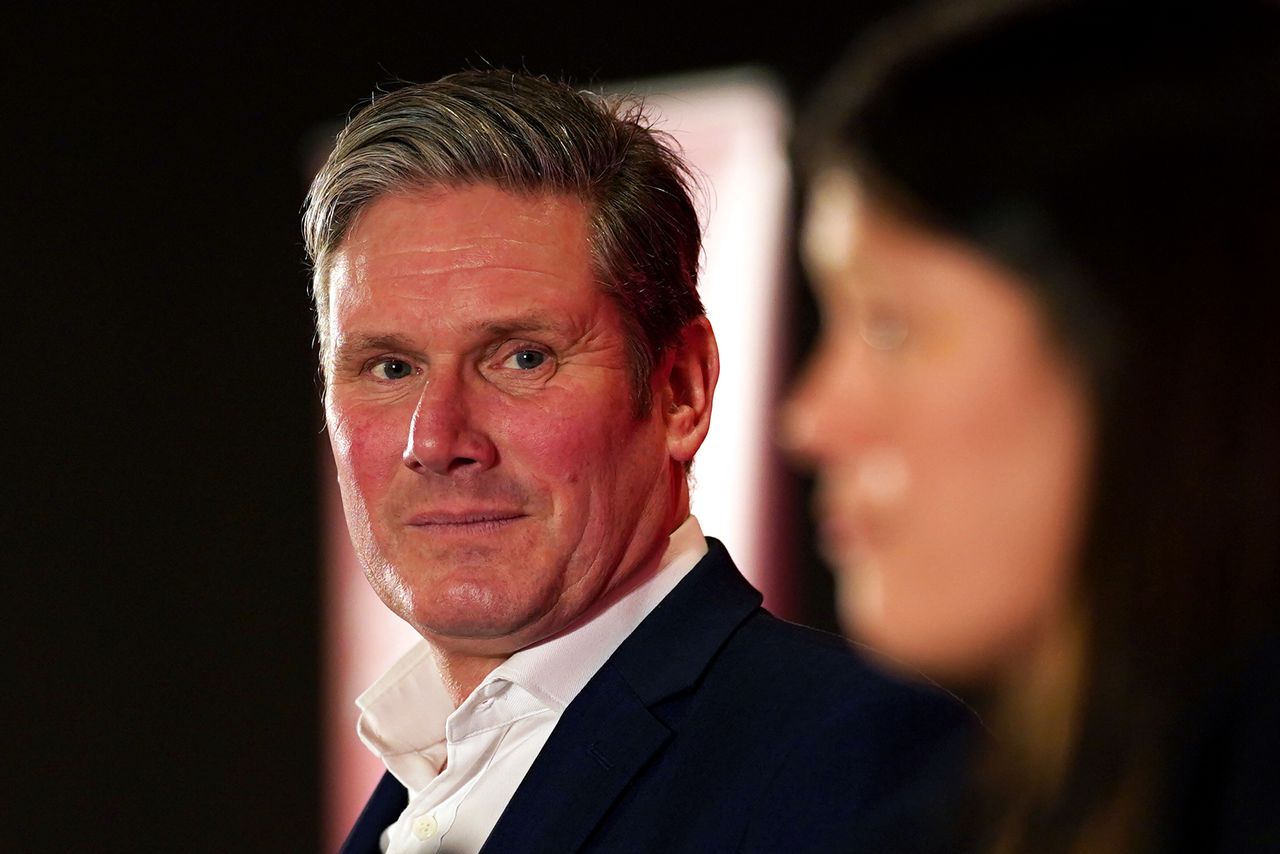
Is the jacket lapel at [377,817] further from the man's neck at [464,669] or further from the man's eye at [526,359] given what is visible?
the man's eye at [526,359]

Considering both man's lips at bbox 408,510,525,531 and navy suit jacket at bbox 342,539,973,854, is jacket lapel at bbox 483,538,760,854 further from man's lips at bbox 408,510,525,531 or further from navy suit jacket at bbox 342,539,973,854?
man's lips at bbox 408,510,525,531

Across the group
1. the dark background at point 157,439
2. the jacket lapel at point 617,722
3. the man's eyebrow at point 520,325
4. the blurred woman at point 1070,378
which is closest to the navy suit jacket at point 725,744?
the jacket lapel at point 617,722

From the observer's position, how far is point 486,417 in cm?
178

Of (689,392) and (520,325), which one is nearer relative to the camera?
(520,325)

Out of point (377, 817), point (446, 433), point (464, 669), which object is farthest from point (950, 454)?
point (377, 817)

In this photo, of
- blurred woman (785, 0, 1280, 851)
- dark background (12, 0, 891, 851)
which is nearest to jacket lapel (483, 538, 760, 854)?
blurred woman (785, 0, 1280, 851)

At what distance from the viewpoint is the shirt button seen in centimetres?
177

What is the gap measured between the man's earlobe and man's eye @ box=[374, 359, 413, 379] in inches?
12.4

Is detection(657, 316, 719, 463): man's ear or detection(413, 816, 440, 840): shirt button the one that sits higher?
detection(657, 316, 719, 463): man's ear

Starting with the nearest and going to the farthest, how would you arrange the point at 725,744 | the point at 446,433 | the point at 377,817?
the point at 725,744
the point at 446,433
the point at 377,817

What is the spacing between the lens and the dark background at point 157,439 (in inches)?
167

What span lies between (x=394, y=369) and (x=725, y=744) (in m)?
0.57

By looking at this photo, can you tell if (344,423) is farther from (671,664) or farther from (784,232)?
(784,232)

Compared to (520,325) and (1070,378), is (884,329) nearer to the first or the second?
(1070,378)
